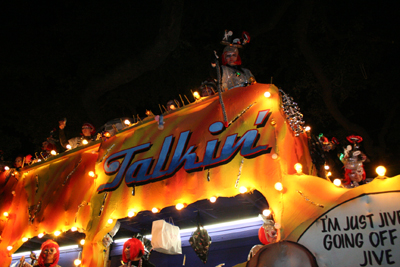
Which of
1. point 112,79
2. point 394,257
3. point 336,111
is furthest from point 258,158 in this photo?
point 336,111

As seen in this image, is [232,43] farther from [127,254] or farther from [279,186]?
[127,254]

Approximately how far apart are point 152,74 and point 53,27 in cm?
390

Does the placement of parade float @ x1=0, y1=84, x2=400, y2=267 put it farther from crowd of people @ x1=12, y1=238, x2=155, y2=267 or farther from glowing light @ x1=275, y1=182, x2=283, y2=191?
crowd of people @ x1=12, y1=238, x2=155, y2=267

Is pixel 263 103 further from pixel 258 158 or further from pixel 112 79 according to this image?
pixel 112 79

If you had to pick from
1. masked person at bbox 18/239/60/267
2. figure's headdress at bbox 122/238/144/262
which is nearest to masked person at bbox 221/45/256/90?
figure's headdress at bbox 122/238/144/262

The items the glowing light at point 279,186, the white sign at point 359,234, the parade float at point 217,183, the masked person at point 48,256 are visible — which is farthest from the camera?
the masked person at point 48,256

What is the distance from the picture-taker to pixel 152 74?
11617 millimetres

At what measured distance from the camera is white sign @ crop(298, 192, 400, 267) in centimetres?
282

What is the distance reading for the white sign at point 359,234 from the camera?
9.25 ft

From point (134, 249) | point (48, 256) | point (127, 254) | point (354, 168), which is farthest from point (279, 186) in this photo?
point (48, 256)

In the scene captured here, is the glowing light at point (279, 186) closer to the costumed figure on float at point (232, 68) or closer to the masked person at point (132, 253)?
the costumed figure on float at point (232, 68)

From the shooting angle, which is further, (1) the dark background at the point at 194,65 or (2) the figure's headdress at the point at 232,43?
(1) the dark background at the point at 194,65

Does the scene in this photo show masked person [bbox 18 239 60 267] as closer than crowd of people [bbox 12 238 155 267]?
No

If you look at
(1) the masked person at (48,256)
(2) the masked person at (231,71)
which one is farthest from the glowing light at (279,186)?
(1) the masked person at (48,256)
